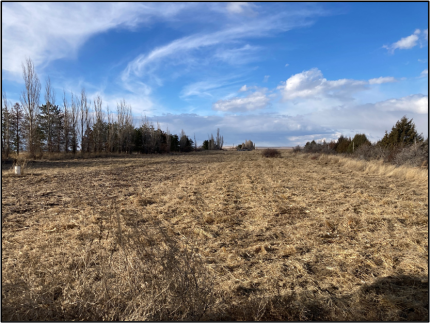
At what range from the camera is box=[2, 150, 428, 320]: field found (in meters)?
2.27

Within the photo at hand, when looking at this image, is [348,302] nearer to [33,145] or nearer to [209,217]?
[209,217]

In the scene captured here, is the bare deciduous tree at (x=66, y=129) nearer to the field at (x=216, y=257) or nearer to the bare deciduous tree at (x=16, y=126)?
the bare deciduous tree at (x=16, y=126)

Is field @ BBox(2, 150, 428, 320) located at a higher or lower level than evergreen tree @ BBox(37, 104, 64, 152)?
lower

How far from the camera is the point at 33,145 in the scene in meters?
23.4

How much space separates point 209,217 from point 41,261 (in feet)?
10.1

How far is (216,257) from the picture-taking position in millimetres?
3744

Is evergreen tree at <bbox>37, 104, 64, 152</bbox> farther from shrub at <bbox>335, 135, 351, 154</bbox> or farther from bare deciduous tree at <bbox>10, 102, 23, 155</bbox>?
shrub at <bbox>335, 135, 351, 154</bbox>

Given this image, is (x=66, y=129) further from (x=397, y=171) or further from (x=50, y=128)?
(x=397, y=171)

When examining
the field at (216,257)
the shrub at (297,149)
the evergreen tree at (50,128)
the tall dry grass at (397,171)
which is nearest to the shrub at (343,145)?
the shrub at (297,149)

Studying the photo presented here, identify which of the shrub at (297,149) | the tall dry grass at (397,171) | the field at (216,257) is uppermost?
the shrub at (297,149)

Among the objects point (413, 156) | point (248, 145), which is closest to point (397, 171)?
point (413, 156)

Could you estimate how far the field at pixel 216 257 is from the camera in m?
2.27

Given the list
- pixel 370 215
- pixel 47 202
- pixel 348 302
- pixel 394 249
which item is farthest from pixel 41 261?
pixel 370 215

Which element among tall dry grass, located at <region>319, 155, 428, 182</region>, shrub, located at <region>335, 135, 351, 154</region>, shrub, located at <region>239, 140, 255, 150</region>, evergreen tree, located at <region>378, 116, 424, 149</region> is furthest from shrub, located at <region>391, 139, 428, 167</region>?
shrub, located at <region>239, 140, 255, 150</region>
